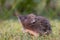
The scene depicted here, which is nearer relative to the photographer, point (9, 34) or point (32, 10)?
point (9, 34)

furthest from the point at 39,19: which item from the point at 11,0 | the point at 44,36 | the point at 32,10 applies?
the point at 32,10

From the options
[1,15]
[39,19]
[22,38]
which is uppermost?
[1,15]

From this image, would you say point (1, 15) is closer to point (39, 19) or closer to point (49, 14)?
point (49, 14)

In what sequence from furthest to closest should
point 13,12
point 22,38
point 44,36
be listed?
point 13,12
point 44,36
point 22,38

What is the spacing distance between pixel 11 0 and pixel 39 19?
2387 millimetres

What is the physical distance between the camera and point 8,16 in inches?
337

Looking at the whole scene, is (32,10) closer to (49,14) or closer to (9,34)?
(49,14)

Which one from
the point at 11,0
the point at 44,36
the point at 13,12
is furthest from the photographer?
the point at 13,12

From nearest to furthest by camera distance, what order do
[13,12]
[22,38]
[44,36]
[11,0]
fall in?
[22,38]
[44,36]
[11,0]
[13,12]

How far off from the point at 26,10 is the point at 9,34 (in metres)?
3.48

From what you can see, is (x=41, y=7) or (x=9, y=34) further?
(x=41, y=7)

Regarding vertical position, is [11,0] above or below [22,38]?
above

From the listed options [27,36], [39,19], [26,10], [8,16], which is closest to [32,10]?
[26,10]

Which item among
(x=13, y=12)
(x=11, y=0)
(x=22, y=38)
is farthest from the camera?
(x=13, y=12)
